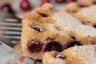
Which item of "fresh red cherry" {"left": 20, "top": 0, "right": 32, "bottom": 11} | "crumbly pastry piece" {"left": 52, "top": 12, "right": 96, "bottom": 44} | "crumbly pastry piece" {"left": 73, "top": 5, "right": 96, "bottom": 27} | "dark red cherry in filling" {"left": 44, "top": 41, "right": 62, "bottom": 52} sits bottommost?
"fresh red cherry" {"left": 20, "top": 0, "right": 32, "bottom": 11}

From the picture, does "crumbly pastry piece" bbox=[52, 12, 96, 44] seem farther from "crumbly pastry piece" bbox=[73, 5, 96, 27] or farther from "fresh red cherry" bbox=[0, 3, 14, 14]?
"fresh red cherry" bbox=[0, 3, 14, 14]

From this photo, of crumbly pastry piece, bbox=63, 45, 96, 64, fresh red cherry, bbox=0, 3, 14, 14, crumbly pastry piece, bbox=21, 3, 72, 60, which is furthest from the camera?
fresh red cherry, bbox=0, 3, 14, 14

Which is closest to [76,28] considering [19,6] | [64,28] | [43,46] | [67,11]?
[64,28]

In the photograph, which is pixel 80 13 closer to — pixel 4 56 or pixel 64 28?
pixel 64 28

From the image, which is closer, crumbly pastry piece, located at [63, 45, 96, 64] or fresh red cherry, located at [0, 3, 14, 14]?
crumbly pastry piece, located at [63, 45, 96, 64]

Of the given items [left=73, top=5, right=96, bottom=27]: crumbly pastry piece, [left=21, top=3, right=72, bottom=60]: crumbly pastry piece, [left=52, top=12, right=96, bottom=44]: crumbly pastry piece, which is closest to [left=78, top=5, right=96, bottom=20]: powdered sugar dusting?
[left=73, top=5, right=96, bottom=27]: crumbly pastry piece

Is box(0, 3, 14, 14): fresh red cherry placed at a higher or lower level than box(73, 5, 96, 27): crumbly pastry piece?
lower

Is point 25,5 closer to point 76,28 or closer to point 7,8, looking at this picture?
point 7,8

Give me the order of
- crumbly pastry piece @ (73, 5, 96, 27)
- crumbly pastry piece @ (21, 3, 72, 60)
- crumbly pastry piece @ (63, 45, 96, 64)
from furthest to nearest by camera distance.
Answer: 1. crumbly pastry piece @ (73, 5, 96, 27)
2. crumbly pastry piece @ (21, 3, 72, 60)
3. crumbly pastry piece @ (63, 45, 96, 64)
